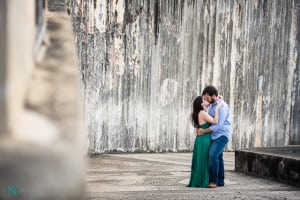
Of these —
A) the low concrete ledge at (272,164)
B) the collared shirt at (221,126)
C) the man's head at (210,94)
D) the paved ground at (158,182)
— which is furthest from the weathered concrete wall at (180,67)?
the collared shirt at (221,126)

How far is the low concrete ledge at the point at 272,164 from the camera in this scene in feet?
24.6

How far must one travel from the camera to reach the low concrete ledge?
7.49m

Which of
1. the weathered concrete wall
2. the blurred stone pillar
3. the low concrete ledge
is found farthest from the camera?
the weathered concrete wall

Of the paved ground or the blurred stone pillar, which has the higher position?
the blurred stone pillar

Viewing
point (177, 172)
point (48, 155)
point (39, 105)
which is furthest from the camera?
point (177, 172)

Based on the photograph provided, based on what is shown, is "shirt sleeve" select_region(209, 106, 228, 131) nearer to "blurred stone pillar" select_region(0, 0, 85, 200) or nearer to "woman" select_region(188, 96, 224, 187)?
"woman" select_region(188, 96, 224, 187)

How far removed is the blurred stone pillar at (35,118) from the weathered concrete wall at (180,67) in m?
7.67

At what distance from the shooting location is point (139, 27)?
1070 centimetres

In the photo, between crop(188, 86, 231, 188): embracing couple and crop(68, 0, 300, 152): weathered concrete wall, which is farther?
crop(68, 0, 300, 152): weathered concrete wall

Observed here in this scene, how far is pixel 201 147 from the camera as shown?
7.65 meters

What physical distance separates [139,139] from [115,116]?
674 mm

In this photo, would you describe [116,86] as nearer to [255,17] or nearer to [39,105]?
[255,17]

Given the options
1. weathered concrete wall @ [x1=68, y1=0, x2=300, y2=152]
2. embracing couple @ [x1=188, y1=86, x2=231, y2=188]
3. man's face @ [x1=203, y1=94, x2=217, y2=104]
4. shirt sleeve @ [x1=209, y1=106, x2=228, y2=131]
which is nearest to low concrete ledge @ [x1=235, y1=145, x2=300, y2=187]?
embracing couple @ [x1=188, y1=86, x2=231, y2=188]

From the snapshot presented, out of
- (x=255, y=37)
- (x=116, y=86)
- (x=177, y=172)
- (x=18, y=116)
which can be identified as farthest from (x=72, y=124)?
(x=255, y=37)
